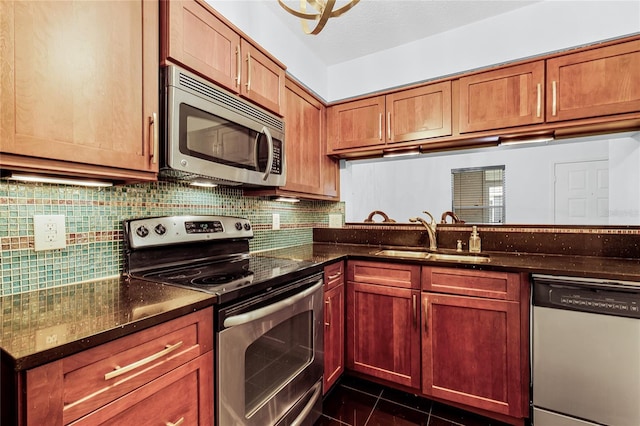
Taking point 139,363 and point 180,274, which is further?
point 180,274

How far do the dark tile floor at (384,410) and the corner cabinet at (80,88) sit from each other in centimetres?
166

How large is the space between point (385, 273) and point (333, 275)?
0.34 m

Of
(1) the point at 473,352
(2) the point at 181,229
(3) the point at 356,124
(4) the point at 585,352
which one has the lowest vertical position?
(1) the point at 473,352

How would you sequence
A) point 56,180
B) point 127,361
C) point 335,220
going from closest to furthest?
1. point 127,361
2. point 56,180
3. point 335,220

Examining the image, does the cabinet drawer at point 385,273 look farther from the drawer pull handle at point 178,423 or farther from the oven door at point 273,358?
the drawer pull handle at point 178,423

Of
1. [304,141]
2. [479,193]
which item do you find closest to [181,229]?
[304,141]

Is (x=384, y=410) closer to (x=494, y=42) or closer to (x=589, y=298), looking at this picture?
(x=589, y=298)

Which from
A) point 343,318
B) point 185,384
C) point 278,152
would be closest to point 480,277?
point 343,318

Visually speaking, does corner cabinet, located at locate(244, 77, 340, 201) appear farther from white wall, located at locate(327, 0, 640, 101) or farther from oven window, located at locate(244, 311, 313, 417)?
oven window, located at locate(244, 311, 313, 417)

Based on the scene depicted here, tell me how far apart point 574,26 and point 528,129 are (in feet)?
2.47

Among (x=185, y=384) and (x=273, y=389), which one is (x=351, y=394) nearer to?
(x=273, y=389)

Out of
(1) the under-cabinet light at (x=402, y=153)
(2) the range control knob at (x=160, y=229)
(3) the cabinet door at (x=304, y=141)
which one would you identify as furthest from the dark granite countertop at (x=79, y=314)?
(1) the under-cabinet light at (x=402, y=153)

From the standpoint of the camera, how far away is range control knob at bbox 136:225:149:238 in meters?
1.29

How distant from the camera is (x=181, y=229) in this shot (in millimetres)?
1456
